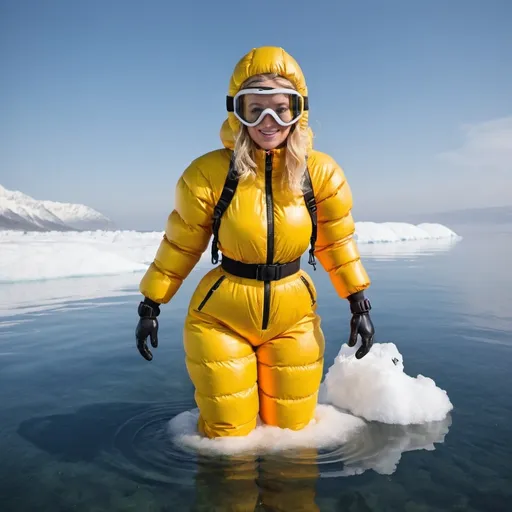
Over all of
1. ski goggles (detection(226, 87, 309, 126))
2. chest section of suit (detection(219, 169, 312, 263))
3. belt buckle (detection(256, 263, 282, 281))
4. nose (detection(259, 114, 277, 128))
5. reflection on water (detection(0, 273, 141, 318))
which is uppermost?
ski goggles (detection(226, 87, 309, 126))

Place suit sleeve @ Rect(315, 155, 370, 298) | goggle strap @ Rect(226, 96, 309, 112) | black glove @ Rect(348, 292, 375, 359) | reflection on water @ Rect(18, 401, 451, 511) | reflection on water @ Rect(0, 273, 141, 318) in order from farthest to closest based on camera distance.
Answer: reflection on water @ Rect(0, 273, 141, 318) < black glove @ Rect(348, 292, 375, 359) < suit sleeve @ Rect(315, 155, 370, 298) < goggle strap @ Rect(226, 96, 309, 112) < reflection on water @ Rect(18, 401, 451, 511)

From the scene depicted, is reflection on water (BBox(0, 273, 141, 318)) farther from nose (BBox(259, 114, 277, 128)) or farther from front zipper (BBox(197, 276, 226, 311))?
nose (BBox(259, 114, 277, 128))

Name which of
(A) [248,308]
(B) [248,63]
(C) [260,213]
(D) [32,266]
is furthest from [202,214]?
(D) [32,266]

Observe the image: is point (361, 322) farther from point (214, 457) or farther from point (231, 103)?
point (231, 103)

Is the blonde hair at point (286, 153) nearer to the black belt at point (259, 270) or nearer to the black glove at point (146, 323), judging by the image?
the black belt at point (259, 270)

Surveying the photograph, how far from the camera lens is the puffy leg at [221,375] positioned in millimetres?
2611

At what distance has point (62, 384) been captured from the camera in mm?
3900

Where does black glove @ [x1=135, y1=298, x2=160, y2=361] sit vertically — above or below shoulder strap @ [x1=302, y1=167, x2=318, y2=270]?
below

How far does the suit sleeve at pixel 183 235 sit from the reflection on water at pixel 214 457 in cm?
95

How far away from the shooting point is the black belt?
8.43 feet

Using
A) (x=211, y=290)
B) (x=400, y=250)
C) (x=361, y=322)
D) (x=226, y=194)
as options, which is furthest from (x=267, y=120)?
(x=400, y=250)

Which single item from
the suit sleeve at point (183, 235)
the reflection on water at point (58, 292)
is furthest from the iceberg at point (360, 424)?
the reflection on water at point (58, 292)

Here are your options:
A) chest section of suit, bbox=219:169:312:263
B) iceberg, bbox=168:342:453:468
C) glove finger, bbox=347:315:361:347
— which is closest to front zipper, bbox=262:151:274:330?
chest section of suit, bbox=219:169:312:263

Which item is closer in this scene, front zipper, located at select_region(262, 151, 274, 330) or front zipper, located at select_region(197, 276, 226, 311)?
front zipper, located at select_region(262, 151, 274, 330)
